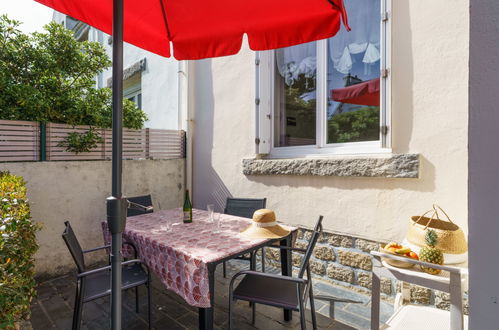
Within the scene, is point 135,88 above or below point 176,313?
above

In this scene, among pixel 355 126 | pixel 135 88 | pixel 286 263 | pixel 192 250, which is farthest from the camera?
pixel 135 88

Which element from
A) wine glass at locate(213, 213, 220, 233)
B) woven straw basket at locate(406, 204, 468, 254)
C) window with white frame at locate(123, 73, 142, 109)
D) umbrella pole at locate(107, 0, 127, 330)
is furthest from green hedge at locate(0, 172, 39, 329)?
window with white frame at locate(123, 73, 142, 109)

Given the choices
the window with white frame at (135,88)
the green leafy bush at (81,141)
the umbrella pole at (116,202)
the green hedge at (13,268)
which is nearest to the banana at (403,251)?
the umbrella pole at (116,202)

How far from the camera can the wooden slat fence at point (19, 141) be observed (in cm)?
317

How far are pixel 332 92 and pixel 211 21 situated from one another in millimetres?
1791

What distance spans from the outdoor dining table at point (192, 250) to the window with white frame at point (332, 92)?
4.65 feet

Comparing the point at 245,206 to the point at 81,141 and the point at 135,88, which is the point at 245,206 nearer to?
the point at 81,141

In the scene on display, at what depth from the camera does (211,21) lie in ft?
7.48

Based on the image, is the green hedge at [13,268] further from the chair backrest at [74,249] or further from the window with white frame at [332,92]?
the window with white frame at [332,92]

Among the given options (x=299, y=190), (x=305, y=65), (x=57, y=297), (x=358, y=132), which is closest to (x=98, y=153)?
(x=57, y=297)

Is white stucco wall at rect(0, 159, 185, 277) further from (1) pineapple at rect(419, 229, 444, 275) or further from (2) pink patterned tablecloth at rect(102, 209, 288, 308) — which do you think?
(1) pineapple at rect(419, 229, 444, 275)

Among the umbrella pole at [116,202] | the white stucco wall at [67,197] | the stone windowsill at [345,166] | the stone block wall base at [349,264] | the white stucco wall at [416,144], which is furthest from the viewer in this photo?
the white stucco wall at [67,197]

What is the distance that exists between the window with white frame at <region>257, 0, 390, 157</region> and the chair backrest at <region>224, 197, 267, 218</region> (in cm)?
89

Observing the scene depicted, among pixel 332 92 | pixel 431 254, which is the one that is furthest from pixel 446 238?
pixel 332 92
